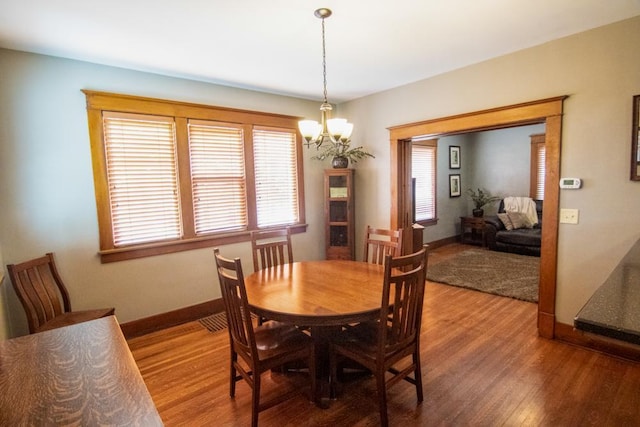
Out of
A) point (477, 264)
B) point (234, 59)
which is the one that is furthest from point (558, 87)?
point (477, 264)

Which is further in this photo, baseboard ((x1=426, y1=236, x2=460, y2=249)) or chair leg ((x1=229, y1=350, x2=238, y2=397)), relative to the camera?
baseboard ((x1=426, y1=236, x2=460, y2=249))

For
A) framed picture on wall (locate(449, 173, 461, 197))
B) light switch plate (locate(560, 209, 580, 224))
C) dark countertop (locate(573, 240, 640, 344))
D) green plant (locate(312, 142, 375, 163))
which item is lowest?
dark countertop (locate(573, 240, 640, 344))

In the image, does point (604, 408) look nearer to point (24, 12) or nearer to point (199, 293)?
point (199, 293)

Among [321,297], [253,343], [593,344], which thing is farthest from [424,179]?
[253,343]

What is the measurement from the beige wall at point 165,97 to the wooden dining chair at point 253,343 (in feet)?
5.65

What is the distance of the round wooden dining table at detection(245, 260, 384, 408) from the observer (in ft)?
6.11

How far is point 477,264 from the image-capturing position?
5.40m

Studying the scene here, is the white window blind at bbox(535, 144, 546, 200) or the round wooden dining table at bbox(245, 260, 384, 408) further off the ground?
the white window blind at bbox(535, 144, 546, 200)

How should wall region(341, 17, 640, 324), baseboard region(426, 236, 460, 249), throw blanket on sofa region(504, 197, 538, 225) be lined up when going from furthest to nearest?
1. baseboard region(426, 236, 460, 249)
2. throw blanket on sofa region(504, 197, 538, 225)
3. wall region(341, 17, 640, 324)

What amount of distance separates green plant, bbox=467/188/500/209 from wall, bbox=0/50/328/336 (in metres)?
6.10

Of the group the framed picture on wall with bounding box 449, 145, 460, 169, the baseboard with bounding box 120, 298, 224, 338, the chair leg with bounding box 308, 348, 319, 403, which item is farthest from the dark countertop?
→ the framed picture on wall with bounding box 449, 145, 460, 169

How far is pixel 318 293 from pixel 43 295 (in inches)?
85.6

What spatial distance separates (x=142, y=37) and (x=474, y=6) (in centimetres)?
242

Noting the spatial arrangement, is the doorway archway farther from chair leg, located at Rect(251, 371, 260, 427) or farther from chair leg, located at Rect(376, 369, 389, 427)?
chair leg, located at Rect(251, 371, 260, 427)
